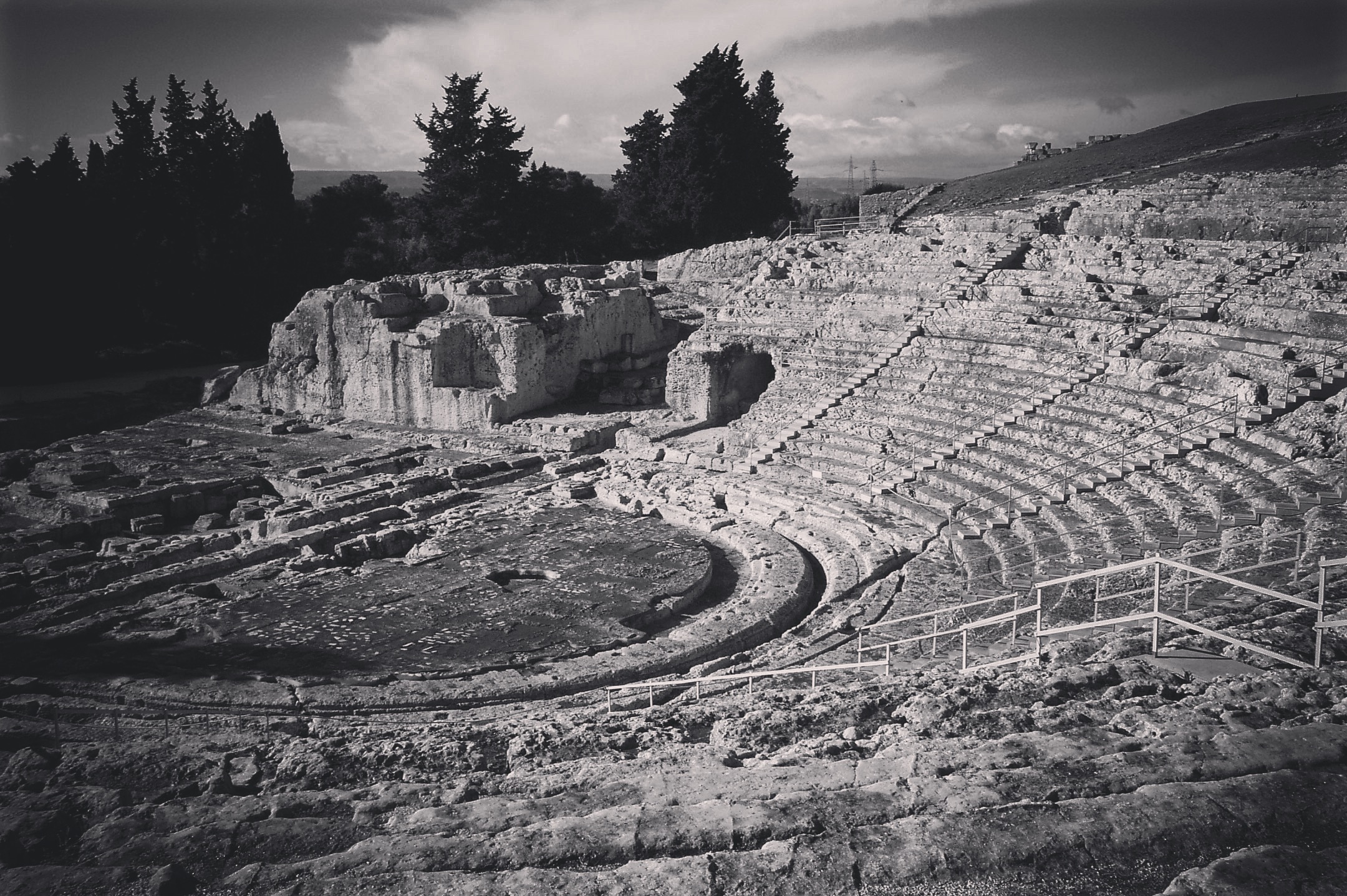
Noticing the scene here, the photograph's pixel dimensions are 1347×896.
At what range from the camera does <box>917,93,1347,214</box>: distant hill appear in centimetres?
2944

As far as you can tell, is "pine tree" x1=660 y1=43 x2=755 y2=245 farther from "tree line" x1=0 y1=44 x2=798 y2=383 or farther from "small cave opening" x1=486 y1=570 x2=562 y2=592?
"small cave opening" x1=486 y1=570 x2=562 y2=592

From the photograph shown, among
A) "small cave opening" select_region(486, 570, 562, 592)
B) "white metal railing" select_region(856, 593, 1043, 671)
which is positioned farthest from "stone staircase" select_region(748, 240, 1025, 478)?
"white metal railing" select_region(856, 593, 1043, 671)

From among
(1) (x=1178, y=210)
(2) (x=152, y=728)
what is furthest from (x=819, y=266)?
(2) (x=152, y=728)

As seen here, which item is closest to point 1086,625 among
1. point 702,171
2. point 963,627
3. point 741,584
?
point 963,627

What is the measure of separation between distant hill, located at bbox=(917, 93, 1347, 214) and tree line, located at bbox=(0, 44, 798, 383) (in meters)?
8.46

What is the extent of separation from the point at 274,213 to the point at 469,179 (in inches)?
288

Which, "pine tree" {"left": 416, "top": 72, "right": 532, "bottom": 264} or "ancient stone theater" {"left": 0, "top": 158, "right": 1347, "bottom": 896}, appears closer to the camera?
"ancient stone theater" {"left": 0, "top": 158, "right": 1347, "bottom": 896}

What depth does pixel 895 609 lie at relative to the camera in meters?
→ 10.4

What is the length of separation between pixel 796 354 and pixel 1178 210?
31.9 feet

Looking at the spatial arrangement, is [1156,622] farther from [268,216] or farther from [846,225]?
[268,216]

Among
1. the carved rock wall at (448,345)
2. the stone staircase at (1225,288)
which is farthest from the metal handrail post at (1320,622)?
the carved rock wall at (448,345)

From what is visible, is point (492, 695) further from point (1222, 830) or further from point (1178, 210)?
point (1178, 210)

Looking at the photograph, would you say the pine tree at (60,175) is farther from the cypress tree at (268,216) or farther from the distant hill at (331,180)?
Result: the distant hill at (331,180)

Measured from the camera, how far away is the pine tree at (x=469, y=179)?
3597 centimetres
